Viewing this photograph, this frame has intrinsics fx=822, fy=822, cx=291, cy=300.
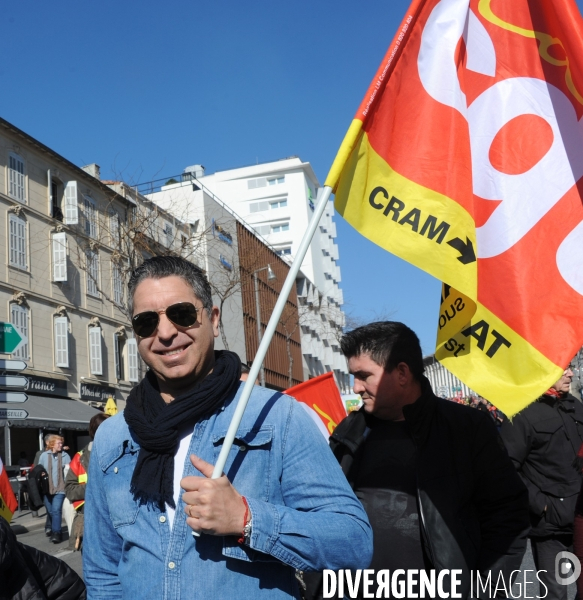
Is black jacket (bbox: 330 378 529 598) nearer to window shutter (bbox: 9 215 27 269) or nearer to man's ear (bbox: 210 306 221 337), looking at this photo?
man's ear (bbox: 210 306 221 337)

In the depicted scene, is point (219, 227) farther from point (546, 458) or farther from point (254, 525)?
point (254, 525)

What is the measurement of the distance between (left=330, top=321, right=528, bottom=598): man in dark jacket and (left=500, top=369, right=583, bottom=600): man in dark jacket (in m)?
2.12

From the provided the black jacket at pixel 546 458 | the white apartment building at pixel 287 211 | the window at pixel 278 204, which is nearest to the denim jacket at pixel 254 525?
the black jacket at pixel 546 458

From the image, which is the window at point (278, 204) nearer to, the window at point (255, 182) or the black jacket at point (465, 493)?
the window at point (255, 182)

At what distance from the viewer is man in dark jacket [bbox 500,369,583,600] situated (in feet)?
17.8

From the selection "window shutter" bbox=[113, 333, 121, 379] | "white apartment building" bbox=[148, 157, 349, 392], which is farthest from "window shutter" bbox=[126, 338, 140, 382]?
"white apartment building" bbox=[148, 157, 349, 392]

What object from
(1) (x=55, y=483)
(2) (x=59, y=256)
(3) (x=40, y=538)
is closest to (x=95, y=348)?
(2) (x=59, y=256)

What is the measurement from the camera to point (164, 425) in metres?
2.20

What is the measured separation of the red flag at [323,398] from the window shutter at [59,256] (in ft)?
82.5

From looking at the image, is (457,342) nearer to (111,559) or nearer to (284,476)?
(284,476)

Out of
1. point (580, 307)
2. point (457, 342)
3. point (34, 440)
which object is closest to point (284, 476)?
point (457, 342)

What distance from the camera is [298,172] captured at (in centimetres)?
8631

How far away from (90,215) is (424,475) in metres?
32.6

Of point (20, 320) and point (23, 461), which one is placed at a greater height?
point (20, 320)
